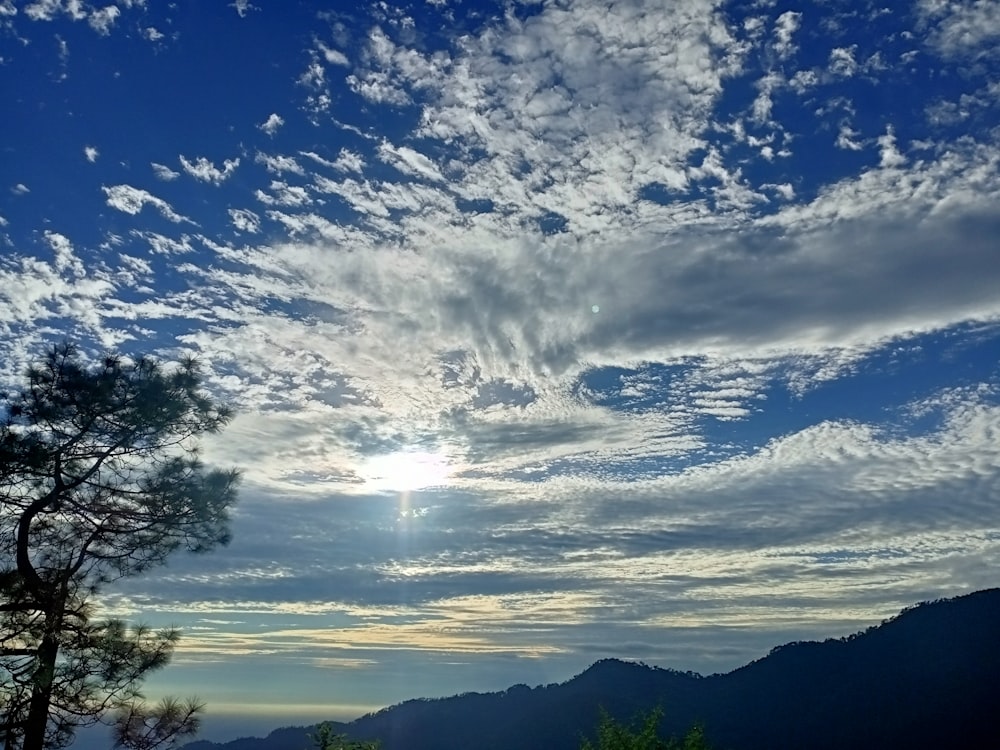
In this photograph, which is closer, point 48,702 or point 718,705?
point 48,702

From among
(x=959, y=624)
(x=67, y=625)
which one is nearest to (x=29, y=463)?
Answer: (x=67, y=625)

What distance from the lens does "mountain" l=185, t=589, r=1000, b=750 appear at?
470ft

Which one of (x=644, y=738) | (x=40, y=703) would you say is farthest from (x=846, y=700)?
(x=40, y=703)

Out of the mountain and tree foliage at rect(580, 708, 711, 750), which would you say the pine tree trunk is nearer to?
tree foliage at rect(580, 708, 711, 750)

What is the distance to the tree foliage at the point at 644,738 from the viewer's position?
22719 millimetres

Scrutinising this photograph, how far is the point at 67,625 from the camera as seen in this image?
18.1 meters

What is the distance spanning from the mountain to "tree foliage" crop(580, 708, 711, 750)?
113 meters

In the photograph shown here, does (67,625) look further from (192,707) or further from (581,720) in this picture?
(581,720)

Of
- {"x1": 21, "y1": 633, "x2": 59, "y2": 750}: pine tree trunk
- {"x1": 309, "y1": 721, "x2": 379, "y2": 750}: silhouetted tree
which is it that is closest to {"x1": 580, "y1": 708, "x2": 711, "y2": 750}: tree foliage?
{"x1": 309, "y1": 721, "x2": 379, "y2": 750}: silhouetted tree

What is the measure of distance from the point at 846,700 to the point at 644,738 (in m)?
166

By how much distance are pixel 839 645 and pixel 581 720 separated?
6346cm

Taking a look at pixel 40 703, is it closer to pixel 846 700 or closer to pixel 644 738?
pixel 644 738

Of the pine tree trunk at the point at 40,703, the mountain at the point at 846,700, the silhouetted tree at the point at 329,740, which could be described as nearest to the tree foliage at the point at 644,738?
the silhouetted tree at the point at 329,740

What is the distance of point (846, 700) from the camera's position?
540 ft
